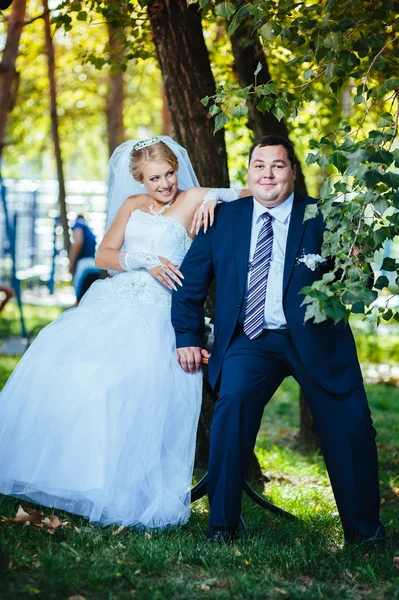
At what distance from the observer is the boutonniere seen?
4273 mm

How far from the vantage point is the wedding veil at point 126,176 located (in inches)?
206

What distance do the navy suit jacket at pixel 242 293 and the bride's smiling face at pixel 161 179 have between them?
480 mm

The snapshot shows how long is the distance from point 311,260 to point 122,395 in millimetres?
1214

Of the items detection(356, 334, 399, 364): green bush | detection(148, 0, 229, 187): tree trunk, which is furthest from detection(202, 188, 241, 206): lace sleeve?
detection(356, 334, 399, 364): green bush

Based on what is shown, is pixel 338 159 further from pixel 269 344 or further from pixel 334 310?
pixel 269 344

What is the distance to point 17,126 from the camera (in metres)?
19.2

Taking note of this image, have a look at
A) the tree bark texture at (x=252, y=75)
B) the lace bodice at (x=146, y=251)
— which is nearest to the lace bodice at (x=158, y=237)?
the lace bodice at (x=146, y=251)

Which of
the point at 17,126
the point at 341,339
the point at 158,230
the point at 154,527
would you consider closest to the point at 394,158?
the point at 341,339

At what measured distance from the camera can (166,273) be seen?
4863mm

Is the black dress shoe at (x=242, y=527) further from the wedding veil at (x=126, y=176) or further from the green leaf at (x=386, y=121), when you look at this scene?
the green leaf at (x=386, y=121)

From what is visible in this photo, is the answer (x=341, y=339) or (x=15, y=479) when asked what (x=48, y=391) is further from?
(x=341, y=339)

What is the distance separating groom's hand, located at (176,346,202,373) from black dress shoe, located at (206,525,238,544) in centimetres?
Answer: 86

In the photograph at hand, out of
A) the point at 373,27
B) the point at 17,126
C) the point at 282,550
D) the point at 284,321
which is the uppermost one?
the point at 17,126

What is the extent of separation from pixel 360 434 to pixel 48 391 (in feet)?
5.46
